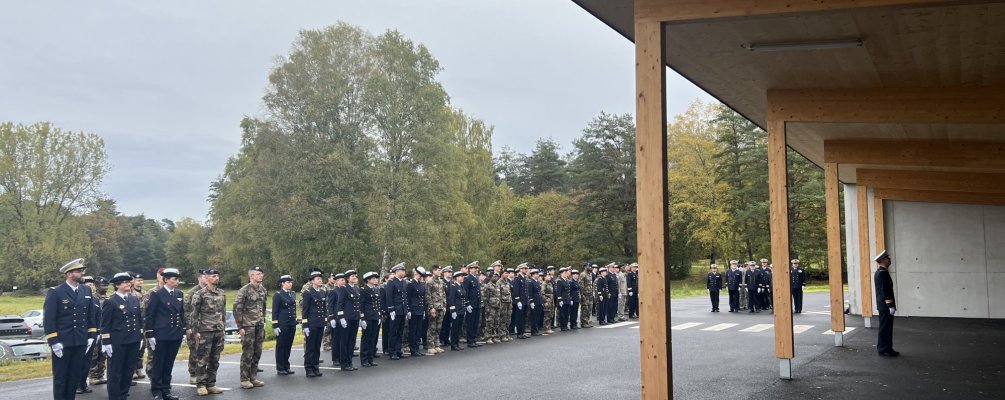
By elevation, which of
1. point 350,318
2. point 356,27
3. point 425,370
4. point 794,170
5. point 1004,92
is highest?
point 356,27

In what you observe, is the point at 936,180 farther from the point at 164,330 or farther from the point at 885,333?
the point at 164,330

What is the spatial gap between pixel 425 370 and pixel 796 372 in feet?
18.3

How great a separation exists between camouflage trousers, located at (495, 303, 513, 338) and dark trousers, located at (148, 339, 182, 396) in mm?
7607

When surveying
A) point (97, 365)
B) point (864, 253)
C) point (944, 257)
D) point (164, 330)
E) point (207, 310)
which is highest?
point (864, 253)

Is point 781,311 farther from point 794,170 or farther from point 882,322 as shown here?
point 794,170

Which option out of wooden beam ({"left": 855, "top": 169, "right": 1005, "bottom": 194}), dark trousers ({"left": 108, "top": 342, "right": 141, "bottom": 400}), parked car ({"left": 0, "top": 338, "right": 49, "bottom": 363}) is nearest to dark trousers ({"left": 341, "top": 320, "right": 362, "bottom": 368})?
dark trousers ({"left": 108, "top": 342, "right": 141, "bottom": 400})

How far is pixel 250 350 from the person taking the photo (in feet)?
34.0

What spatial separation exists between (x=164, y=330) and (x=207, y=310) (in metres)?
0.60

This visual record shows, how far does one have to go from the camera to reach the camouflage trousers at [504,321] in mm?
15961

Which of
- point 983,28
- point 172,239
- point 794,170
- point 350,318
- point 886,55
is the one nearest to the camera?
point 983,28

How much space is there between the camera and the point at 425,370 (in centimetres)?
1150

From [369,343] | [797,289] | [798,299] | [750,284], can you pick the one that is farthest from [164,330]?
[797,289]

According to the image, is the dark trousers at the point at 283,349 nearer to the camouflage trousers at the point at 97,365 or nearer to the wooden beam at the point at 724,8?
the camouflage trousers at the point at 97,365

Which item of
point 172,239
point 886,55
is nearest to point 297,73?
point 886,55
